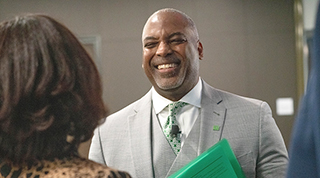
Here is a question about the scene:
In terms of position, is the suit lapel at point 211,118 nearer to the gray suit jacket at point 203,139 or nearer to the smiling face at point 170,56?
the gray suit jacket at point 203,139

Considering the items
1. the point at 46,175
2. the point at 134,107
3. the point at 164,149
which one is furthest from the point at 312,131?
the point at 134,107

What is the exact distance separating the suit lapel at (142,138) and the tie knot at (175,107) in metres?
0.11

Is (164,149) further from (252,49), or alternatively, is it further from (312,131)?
(252,49)

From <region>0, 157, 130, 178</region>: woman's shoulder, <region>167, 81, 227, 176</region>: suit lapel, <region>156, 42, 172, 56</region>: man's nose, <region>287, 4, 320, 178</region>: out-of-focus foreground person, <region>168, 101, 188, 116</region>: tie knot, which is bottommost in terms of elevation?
<region>167, 81, 227, 176</region>: suit lapel

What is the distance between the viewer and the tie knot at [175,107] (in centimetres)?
181

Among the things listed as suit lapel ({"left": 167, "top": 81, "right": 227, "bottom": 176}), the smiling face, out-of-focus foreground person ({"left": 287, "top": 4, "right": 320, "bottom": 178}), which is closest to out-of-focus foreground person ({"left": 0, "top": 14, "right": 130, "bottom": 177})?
out-of-focus foreground person ({"left": 287, "top": 4, "right": 320, "bottom": 178})

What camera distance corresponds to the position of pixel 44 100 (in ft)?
2.71

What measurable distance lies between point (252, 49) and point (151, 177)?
10.4 feet

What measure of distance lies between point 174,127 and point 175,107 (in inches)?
4.4

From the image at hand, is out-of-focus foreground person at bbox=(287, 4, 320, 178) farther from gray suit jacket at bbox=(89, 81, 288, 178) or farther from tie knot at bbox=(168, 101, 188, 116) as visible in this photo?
tie knot at bbox=(168, 101, 188, 116)

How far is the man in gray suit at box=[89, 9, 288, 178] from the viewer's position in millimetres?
1701

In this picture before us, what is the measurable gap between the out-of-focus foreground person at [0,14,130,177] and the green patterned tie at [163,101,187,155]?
0.90 metres

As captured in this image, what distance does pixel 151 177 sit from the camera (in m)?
1.69

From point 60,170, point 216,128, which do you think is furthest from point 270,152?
point 60,170
